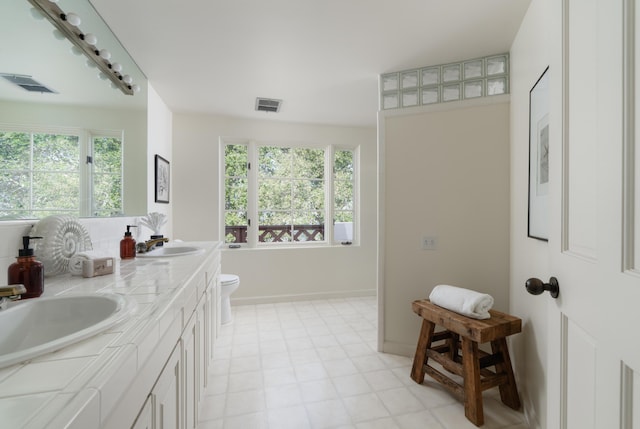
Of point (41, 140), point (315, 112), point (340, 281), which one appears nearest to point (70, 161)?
point (41, 140)

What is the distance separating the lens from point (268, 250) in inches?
139

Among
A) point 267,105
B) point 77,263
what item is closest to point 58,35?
point 77,263

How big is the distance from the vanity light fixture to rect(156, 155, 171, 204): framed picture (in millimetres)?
854

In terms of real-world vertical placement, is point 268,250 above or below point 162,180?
below

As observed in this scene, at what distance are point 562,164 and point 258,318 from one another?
2956 millimetres

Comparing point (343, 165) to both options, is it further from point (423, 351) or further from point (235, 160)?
point (423, 351)

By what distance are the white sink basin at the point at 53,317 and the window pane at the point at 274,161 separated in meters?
2.87

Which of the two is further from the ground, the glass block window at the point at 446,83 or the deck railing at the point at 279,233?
the glass block window at the point at 446,83

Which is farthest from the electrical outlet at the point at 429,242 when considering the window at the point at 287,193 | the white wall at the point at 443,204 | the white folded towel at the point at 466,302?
the window at the point at 287,193

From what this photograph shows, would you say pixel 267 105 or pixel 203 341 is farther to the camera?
pixel 267 105

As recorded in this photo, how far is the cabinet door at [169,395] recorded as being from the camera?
2.73 feet

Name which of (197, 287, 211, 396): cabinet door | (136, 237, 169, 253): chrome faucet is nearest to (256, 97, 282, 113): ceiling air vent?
(136, 237, 169, 253): chrome faucet

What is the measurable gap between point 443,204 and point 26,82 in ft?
7.97

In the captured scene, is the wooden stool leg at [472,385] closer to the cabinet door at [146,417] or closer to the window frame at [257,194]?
the cabinet door at [146,417]
